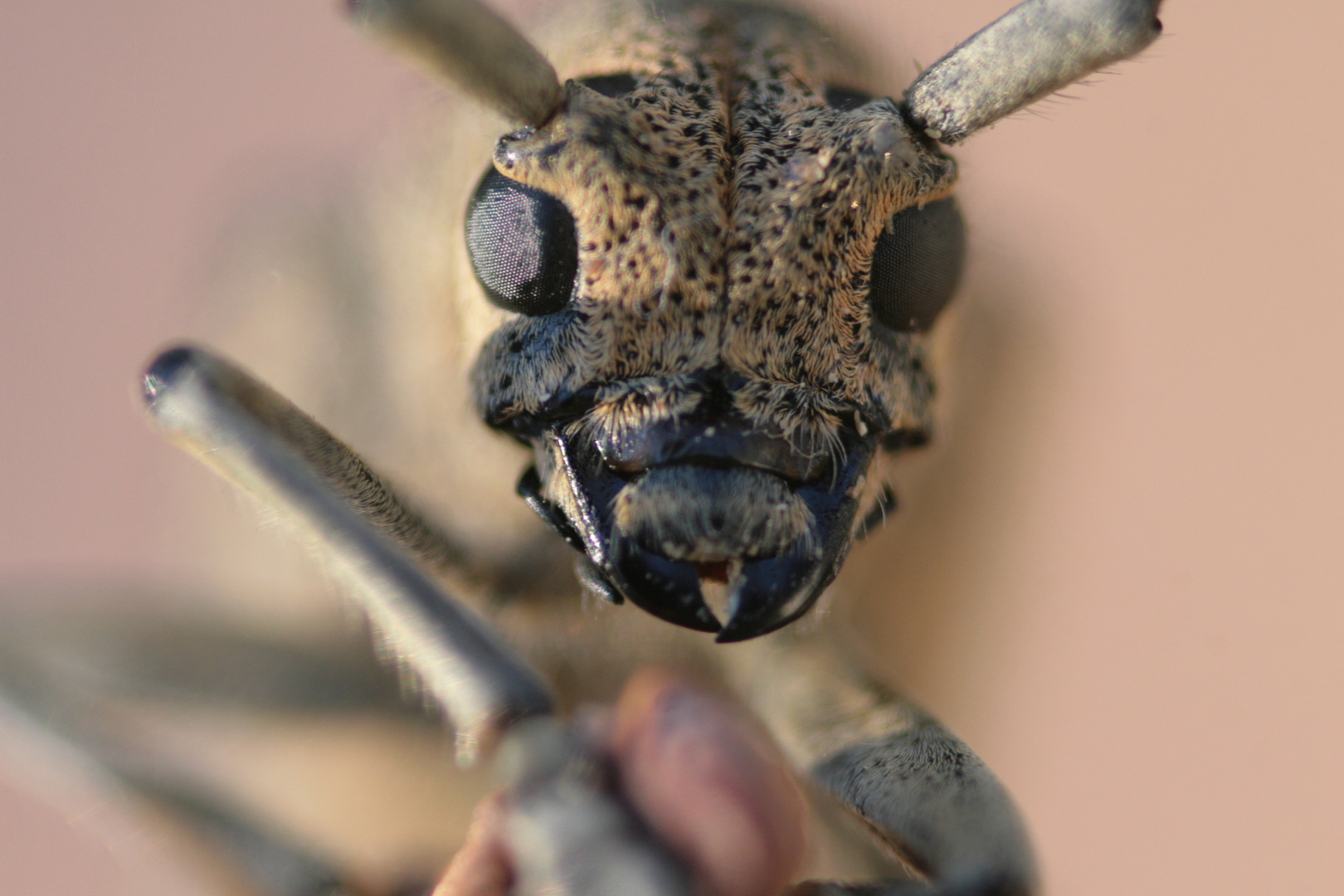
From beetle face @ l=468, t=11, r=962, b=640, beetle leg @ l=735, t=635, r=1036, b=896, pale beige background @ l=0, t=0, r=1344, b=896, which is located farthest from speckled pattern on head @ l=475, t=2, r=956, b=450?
pale beige background @ l=0, t=0, r=1344, b=896

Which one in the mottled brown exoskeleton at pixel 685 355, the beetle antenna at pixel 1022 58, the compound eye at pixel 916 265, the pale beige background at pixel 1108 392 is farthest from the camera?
the pale beige background at pixel 1108 392

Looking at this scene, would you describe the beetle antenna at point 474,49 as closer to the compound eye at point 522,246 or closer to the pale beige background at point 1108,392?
the compound eye at point 522,246

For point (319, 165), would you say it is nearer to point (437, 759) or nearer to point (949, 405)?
point (437, 759)

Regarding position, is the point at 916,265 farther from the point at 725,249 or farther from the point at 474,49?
the point at 474,49

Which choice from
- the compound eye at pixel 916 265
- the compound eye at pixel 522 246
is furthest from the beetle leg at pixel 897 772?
the compound eye at pixel 522 246

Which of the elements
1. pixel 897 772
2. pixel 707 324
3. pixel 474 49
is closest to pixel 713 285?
pixel 707 324

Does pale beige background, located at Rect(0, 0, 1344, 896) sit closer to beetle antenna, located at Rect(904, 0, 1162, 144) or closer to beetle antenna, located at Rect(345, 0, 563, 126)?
beetle antenna, located at Rect(904, 0, 1162, 144)

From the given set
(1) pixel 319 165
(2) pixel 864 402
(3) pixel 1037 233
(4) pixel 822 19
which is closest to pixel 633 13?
(4) pixel 822 19
